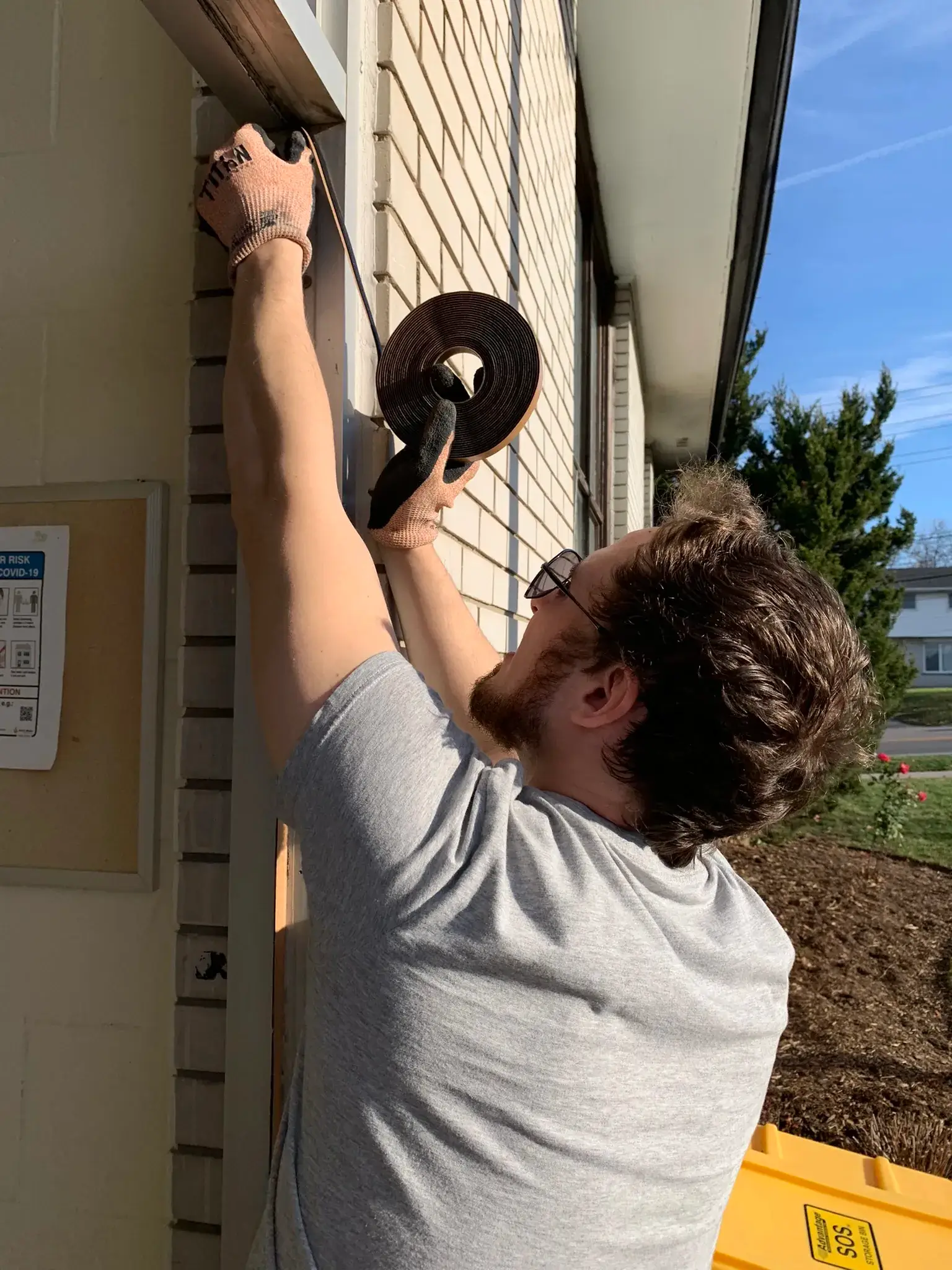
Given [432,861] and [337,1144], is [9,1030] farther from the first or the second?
[432,861]

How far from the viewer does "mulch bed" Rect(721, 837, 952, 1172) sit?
4324mm

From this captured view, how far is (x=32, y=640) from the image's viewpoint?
1.67m

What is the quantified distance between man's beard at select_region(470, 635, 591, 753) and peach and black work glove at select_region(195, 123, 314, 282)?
2.43 feet

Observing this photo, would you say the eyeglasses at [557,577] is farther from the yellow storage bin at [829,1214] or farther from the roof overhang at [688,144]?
the roof overhang at [688,144]

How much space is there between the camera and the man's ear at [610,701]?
134cm

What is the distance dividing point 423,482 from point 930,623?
2170 inches

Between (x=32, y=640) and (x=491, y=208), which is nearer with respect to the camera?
(x=32, y=640)

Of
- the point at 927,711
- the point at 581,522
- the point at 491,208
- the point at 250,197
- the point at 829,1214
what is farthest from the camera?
the point at 927,711

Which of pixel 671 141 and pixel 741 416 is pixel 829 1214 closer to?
pixel 671 141

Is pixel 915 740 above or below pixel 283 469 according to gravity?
below

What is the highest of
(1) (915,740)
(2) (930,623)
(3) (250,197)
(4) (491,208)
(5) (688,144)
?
(2) (930,623)

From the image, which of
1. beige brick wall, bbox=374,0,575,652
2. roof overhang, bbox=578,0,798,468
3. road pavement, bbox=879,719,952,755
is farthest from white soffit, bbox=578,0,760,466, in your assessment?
road pavement, bbox=879,719,952,755

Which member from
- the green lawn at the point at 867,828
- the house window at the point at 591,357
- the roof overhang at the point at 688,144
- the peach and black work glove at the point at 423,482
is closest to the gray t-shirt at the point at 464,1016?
the peach and black work glove at the point at 423,482

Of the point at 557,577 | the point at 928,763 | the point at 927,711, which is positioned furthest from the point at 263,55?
the point at 927,711
